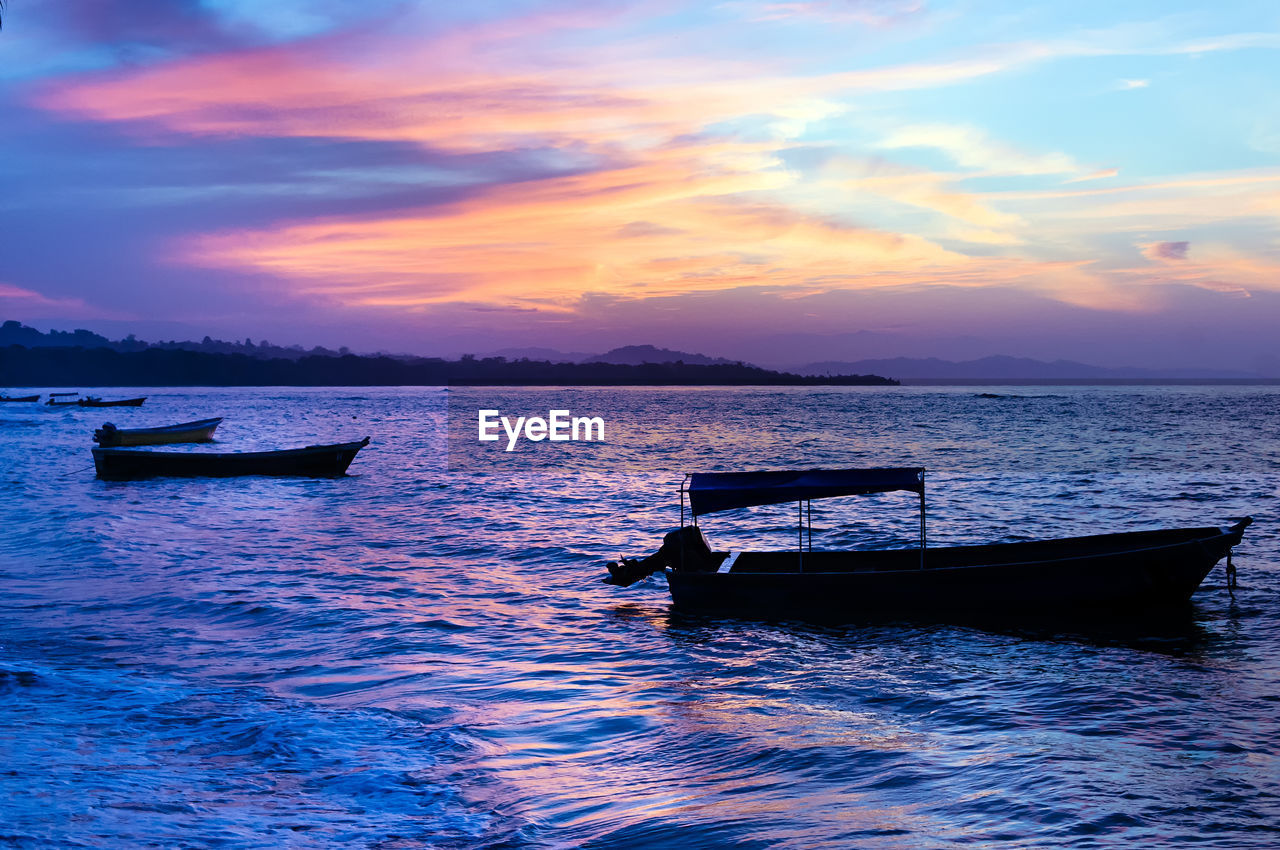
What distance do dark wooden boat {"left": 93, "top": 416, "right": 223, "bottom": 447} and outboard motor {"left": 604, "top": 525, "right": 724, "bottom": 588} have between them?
38.5 m

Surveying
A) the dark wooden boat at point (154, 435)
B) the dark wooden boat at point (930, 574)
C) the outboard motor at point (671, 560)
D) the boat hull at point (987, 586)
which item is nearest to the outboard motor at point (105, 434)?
the dark wooden boat at point (154, 435)

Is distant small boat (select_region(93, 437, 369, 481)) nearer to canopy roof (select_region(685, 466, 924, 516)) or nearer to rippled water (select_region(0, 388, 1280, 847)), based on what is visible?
rippled water (select_region(0, 388, 1280, 847))

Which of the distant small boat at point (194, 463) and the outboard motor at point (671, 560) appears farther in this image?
the distant small boat at point (194, 463)

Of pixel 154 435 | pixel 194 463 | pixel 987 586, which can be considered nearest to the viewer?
pixel 987 586

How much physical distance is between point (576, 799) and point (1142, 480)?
4802 cm

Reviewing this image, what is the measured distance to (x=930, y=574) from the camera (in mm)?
16953

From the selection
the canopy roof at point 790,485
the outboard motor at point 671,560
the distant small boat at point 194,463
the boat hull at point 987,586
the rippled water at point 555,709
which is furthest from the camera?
the distant small boat at point 194,463

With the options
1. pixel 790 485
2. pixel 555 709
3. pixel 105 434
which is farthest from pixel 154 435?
pixel 555 709

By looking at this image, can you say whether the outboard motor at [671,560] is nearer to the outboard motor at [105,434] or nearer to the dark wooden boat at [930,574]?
the dark wooden boat at [930,574]

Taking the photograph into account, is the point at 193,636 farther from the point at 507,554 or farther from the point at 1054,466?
the point at 1054,466

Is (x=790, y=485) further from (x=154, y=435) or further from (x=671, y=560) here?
(x=154, y=435)

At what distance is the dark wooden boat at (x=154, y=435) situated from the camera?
4881cm

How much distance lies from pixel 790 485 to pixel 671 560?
2.96 m

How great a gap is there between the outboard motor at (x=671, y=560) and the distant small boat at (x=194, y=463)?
29.5 m
